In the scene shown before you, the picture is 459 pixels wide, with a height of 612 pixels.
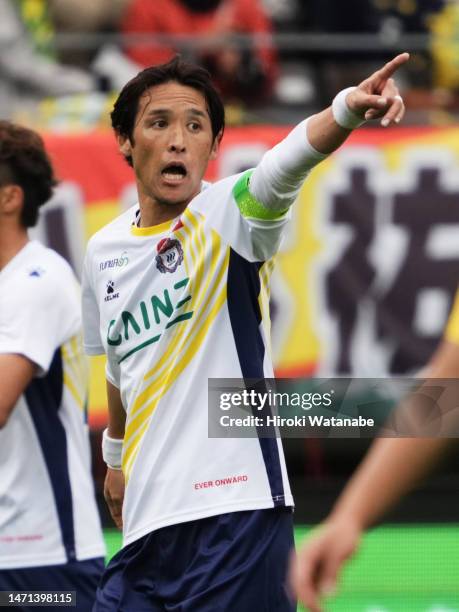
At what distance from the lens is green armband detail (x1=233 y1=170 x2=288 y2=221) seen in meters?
3.66

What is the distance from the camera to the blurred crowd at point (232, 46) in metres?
9.81

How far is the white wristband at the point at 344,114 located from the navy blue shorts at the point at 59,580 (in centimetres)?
196

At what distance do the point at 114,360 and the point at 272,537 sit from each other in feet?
2.48

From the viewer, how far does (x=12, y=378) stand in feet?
14.5

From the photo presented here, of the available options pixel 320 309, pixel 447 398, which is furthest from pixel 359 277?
pixel 447 398

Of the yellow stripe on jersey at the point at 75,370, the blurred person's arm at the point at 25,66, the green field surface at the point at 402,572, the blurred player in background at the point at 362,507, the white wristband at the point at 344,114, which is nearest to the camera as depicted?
the blurred player in background at the point at 362,507

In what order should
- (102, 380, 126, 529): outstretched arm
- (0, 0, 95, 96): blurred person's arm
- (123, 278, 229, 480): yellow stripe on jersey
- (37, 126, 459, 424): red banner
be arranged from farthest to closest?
1. (0, 0, 95, 96): blurred person's arm
2. (37, 126, 459, 424): red banner
3. (102, 380, 126, 529): outstretched arm
4. (123, 278, 229, 480): yellow stripe on jersey

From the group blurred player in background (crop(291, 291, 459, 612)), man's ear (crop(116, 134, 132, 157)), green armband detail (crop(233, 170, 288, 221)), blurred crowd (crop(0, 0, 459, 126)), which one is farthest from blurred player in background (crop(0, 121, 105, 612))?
blurred crowd (crop(0, 0, 459, 126))

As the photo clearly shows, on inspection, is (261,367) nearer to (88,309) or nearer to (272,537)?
(272,537)

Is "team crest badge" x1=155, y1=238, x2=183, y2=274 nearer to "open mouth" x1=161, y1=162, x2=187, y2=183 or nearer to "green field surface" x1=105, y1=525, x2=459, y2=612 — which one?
"open mouth" x1=161, y1=162, x2=187, y2=183

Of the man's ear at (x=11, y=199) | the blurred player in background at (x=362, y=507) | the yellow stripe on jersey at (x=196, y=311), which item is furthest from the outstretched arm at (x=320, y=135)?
the man's ear at (x=11, y=199)

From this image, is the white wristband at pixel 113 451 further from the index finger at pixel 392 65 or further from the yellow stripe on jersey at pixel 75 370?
the index finger at pixel 392 65

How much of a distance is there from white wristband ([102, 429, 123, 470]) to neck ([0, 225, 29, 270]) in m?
0.81

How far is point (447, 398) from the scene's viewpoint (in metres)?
2.65
